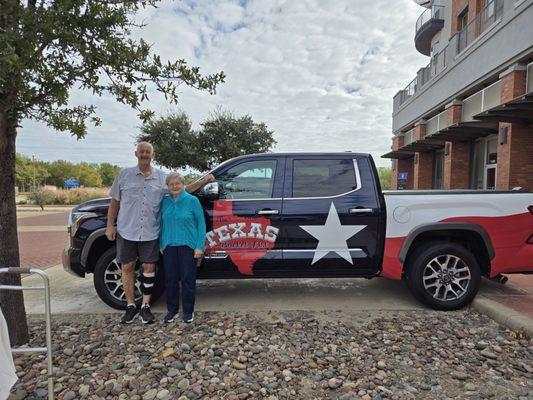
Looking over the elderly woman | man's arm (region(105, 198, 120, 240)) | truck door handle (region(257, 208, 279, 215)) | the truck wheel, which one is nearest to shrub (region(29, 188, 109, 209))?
man's arm (region(105, 198, 120, 240))

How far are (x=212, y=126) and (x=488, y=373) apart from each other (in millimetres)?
19483

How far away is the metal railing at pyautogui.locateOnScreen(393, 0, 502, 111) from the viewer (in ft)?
41.0

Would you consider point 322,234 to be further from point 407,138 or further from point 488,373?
point 407,138

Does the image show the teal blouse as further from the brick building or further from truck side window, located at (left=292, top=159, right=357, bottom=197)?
the brick building

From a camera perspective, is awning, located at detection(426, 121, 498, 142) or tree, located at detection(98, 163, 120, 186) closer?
awning, located at detection(426, 121, 498, 142)

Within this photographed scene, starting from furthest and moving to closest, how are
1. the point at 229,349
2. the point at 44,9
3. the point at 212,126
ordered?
1. the point at 212,126
2. the point at 229,349
3. the point at 44,9

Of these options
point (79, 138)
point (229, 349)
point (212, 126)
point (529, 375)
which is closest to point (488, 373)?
point (529, 375)

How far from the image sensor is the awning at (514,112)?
791 cm

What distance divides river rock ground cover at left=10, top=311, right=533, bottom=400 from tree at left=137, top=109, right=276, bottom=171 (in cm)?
1714

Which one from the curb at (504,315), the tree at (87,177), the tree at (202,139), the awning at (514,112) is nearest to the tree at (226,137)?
the tree at (202,139)

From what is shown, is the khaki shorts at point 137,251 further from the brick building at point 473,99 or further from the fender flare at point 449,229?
the brick building at point 473,99

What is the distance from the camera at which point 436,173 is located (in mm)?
18188

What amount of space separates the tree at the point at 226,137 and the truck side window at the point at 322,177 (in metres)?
16.3

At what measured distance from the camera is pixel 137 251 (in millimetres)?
4090
